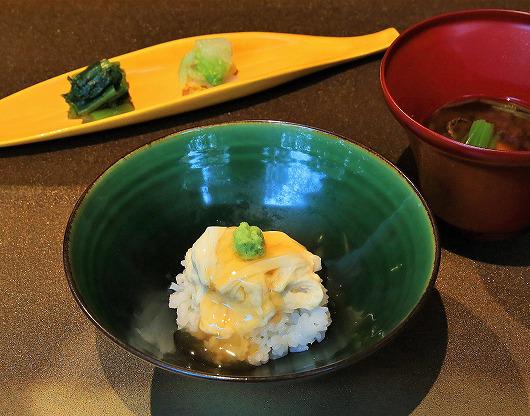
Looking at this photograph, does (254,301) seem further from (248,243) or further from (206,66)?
(206,66)

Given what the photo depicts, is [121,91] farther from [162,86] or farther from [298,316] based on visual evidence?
[298,316]

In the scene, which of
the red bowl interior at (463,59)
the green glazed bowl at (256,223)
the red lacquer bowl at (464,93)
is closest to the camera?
the green glazed bowl at (256,223)

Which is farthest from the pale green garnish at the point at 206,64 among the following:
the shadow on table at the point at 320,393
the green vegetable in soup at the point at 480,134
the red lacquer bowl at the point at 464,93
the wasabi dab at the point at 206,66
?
the shadow on table at the point at 320,393

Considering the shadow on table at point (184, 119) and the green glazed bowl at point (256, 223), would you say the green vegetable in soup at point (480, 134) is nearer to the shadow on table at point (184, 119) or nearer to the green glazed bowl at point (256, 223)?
the green glazed bowl at point (256, 223)

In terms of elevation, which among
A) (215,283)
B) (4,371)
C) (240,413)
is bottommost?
(240,413)

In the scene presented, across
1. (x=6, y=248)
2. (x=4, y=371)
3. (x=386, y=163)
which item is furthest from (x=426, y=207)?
(x=6, y=248)

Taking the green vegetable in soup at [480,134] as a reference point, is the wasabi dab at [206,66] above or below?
above

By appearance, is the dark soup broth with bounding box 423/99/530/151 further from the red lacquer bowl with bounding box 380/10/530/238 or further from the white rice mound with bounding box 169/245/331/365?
the white rice mound with bounding box 169/245/331/365
